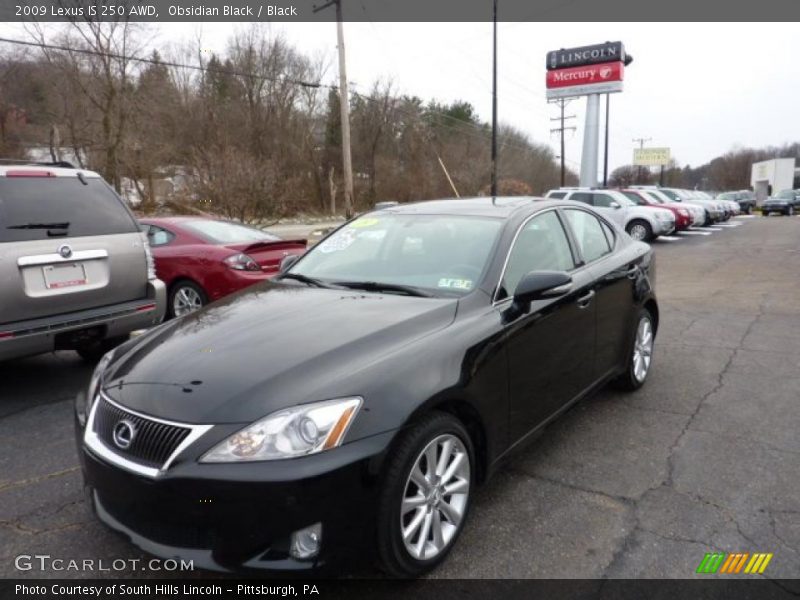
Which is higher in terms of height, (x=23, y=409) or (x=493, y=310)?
(x=493, y=310)

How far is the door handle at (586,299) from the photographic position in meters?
3.62

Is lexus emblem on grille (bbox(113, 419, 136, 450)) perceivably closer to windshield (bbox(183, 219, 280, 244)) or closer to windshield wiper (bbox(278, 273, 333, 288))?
windshield wiper (bbox(278, 273, 333, 288))

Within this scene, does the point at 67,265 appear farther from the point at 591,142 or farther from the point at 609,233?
the point at 591,142

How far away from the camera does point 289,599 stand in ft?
7.64

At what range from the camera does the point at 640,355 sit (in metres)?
4.68

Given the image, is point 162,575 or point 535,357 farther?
point 535,357

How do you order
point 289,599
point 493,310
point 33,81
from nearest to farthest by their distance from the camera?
point 289,599, point 493,310, point 33,81

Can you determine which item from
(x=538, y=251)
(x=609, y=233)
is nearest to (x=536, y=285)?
(x=538, y=251)

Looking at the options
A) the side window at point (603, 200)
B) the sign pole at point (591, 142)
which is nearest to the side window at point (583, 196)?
the side window at point (603, 200)

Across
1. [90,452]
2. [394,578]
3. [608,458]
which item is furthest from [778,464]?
[90,452]

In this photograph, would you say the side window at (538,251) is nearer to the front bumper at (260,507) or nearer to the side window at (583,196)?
the front bumper at (260,507)

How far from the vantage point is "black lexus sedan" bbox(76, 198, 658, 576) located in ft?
6.77
